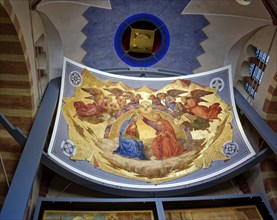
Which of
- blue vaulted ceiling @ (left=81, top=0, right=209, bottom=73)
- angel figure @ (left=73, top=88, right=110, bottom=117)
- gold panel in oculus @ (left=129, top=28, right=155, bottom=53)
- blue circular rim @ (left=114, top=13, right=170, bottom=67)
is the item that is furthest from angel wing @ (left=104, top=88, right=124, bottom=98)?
gold panel in oculus @ (left=129, top=28, right=155, bottom=53)

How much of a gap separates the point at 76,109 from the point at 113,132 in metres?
1.11

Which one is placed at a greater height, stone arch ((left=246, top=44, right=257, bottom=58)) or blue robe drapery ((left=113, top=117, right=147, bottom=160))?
stone arch ((left=246, top=44, right=257, bottom=58))

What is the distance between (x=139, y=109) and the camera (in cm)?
1047

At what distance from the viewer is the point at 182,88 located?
10758mm

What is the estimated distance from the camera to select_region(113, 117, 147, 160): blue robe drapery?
955cm

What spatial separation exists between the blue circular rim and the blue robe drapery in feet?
8.49

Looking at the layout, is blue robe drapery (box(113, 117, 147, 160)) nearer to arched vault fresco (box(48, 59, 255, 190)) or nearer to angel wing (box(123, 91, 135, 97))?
arched vault fresco (box(48, 59, 255, 190))

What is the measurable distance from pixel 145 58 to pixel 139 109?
1968mm

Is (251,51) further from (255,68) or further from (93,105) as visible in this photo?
(93,105)

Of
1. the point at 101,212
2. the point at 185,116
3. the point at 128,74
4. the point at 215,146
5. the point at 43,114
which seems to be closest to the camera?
the point at 101,212

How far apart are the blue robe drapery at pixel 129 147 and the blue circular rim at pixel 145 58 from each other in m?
2.59

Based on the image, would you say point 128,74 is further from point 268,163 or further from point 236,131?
point 268,163

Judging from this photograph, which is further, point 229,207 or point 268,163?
point 268,163

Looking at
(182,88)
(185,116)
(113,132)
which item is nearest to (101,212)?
(113,132)
